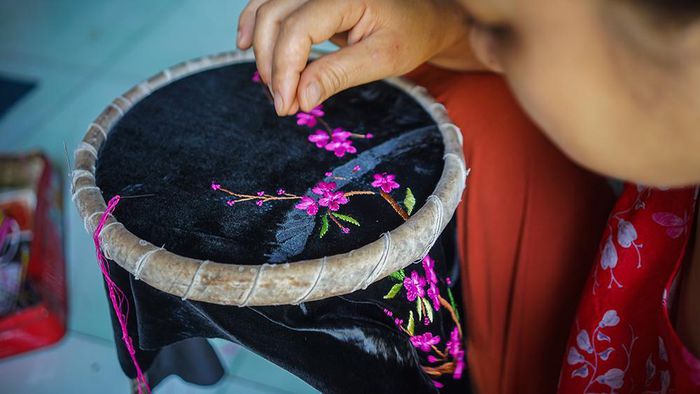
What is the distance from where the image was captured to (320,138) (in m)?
0.73

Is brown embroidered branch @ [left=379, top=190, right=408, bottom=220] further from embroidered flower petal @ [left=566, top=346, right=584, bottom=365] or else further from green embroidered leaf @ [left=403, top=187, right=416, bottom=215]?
embroidered flower petal @ [left=566, top=346, right=584, bottom=365]

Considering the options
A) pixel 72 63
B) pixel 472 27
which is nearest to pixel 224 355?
pixel 472 27

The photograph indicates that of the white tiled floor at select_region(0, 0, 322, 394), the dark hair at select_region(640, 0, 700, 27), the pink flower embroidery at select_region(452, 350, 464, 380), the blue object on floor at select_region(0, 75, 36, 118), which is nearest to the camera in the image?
the dark hair at select_region(640, 0, 700, 27)

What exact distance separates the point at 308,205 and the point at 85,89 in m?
1.62

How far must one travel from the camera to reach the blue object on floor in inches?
75.0

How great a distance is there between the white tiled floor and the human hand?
0.73 meters

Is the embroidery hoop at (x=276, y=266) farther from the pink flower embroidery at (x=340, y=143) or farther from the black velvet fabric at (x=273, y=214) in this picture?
the pink flower embroidery at (x=340, y=143)

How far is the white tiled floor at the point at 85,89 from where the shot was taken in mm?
1218

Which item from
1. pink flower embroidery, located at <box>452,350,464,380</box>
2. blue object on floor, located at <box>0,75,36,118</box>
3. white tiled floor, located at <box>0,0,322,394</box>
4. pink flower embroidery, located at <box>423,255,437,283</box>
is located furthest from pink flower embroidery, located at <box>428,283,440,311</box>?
blue object on floor, located at <box>0,75,36,118</box>

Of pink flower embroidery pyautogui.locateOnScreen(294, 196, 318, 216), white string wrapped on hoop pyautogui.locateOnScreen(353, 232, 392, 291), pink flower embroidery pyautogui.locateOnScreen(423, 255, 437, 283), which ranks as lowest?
pink flower embroidery pyautogui.locateOnScreen(423, 255, 437, 283)

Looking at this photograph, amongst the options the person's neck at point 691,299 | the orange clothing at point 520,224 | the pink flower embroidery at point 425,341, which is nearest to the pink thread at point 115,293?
the pink flower embroidery at point 425,341

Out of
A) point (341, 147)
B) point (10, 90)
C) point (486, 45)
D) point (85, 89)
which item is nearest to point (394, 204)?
point (341, 147)

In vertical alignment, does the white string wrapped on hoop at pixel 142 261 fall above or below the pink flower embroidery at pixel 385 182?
above

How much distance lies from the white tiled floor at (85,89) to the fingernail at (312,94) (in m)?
0.72
